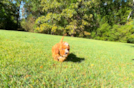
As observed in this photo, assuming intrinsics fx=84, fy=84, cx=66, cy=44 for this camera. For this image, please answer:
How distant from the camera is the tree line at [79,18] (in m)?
20.4

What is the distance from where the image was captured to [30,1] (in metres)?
26.0

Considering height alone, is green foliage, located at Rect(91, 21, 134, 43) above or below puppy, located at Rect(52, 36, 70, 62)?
above

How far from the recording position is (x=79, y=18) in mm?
22672

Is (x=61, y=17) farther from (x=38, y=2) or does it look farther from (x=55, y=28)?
(x=38, y=2)

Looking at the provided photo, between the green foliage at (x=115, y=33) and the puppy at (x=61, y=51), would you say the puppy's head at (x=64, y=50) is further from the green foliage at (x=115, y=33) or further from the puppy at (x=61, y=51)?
the green foliage at (x=115, y=33)

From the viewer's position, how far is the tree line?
66.9ft

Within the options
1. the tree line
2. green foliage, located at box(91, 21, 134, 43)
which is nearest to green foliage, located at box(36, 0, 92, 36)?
the tree line

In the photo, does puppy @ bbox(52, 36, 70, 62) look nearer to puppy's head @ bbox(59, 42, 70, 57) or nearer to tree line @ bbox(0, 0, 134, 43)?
puppy's head @ bbox(59, 42, 70, 57)

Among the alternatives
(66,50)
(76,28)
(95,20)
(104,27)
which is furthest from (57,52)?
(95,20)

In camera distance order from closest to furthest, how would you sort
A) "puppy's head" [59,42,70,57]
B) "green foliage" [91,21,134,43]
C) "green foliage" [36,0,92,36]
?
"puppy's head" [59,42,70,57] < "green foliage" [91,21,134,43] < "green foliage" [36,0,92,36]

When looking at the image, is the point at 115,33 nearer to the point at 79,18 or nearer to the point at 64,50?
the point at 79,18

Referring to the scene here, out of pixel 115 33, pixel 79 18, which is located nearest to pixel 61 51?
pixel 115 33

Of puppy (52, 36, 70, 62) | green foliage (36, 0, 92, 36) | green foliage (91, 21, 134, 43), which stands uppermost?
green foliage (36, 0, 92, 36)

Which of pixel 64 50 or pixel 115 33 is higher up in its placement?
pixel 115 33
